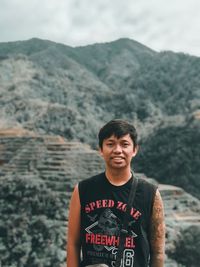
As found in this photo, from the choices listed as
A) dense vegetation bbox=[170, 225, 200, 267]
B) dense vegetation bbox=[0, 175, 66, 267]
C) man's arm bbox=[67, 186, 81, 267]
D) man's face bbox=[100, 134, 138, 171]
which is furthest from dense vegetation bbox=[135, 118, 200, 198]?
man's arm bbox=[67, 186, 81, 267]

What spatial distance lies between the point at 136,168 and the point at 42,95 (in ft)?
117

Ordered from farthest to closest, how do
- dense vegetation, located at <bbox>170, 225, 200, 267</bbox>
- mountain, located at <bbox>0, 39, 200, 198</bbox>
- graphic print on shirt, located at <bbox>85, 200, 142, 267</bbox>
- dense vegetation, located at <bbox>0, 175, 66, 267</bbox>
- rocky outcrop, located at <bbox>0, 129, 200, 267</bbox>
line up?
mountain, located at <bbox>0, 39, 200, 198</bbox> → rocky outcrop, located at <bbox>0, 129, 200, 267</bbox> → dense vegetation, located at <bbox>170, 225, 200, 267</bbox> → dense vegetation, located at <bbox>0, 175, 66, 267</bbox> → graphic print on shirt, located at <bbox>85, 200, 142, 267</bbox>

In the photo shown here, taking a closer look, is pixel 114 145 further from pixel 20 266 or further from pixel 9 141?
pixel 9 141

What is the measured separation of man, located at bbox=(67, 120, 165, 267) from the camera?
455 cm

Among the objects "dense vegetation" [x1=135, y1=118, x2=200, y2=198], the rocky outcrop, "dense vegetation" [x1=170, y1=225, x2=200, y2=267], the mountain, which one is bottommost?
"dense vegetation" [x1=170, y1=225, x2=200, y2=267]

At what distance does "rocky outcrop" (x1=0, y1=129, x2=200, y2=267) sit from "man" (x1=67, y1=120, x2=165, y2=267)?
2357 centimetres

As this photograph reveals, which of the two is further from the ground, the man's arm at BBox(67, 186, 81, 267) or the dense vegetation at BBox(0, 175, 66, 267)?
the man's arm at BBox(67, 186, 81, 267)

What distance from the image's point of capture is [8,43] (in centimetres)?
16588

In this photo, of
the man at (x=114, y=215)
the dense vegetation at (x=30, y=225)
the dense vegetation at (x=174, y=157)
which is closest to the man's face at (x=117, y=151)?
the man at (x=114, y=215)

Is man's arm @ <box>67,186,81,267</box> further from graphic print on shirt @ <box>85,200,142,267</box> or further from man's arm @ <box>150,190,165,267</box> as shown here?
man's arm @ <box>150,190,165,267</box>

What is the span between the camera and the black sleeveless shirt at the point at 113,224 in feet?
14.9

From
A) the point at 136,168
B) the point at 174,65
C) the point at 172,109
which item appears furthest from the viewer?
the point at 174,65

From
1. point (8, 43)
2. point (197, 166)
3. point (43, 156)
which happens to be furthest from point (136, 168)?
point (8, 43)

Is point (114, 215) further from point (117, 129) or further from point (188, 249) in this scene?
point (188, 249)
